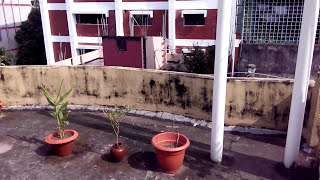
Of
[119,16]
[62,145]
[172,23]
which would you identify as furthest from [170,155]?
[119,16]

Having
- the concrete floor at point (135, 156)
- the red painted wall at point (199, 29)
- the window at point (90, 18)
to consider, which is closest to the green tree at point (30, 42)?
the window at point (90, 18)

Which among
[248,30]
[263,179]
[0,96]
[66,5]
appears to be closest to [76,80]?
[0,96]

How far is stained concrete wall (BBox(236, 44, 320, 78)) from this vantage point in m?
10.8

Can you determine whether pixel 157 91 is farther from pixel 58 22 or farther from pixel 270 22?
pixel 58 22

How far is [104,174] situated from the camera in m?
5.78

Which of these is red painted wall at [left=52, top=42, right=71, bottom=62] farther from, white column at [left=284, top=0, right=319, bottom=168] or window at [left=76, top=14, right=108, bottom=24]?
white column at [left=284, top=0, right=319, bottom=168]

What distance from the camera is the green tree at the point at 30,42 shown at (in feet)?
104

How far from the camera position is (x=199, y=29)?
71.0 ft

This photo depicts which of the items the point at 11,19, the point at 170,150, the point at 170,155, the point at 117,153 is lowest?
the point at 117,153

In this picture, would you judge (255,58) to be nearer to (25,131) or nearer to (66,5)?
(25,131)

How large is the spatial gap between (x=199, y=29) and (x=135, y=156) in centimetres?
1695

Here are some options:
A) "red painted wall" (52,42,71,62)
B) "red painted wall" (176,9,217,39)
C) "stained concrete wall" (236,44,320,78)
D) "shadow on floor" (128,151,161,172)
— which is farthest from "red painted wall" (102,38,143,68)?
"red painted wall" (52,42,71,62)

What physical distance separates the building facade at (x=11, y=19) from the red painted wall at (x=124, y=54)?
22675mm

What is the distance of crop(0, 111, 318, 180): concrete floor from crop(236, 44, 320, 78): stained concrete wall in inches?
193
